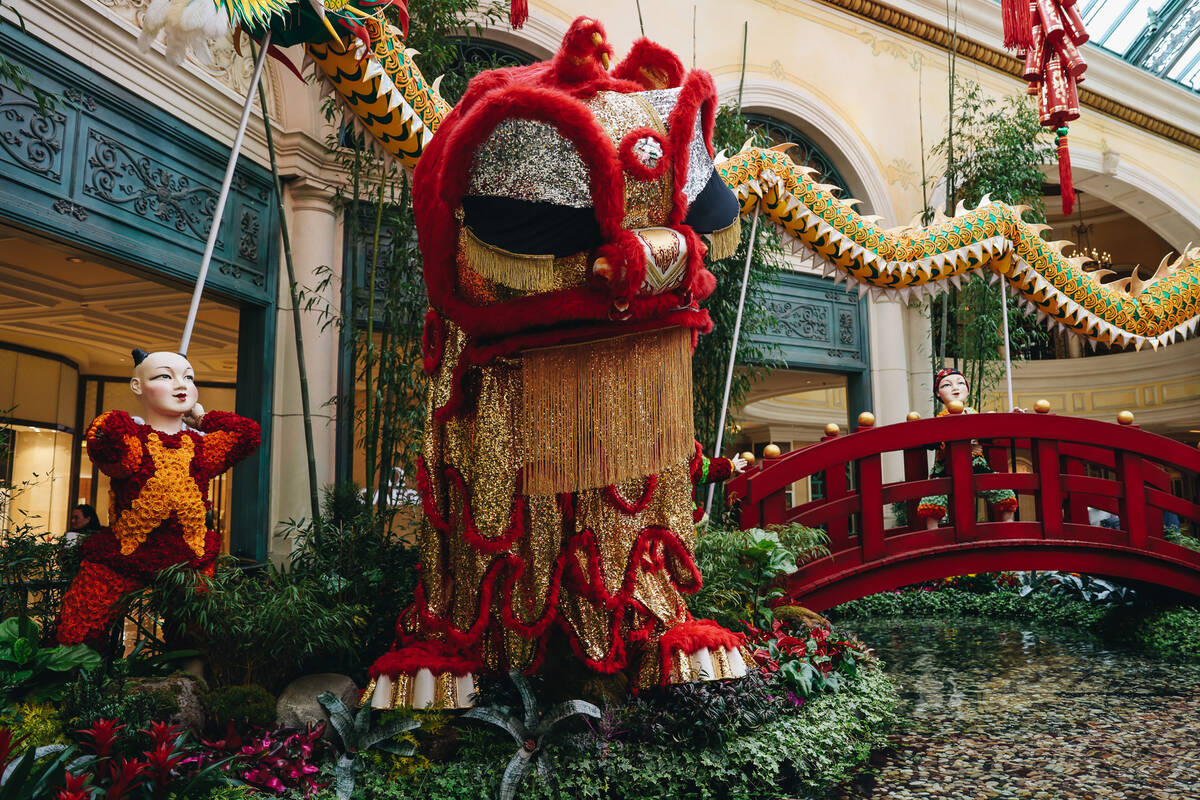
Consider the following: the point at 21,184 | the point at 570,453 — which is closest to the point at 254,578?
the point at 570,453

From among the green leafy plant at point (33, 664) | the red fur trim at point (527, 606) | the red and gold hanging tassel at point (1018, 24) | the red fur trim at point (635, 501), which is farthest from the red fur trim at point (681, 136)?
the red and gold hanging tassel at point (1018, 24)

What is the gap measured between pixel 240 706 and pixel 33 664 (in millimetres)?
551

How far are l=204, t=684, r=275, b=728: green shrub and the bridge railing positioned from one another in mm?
2461

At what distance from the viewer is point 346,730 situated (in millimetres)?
2338

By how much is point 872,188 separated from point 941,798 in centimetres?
712

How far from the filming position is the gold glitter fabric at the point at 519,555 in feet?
7.84

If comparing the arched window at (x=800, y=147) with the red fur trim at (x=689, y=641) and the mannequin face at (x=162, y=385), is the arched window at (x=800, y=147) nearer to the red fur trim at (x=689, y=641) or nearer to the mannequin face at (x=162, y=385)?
the red fur trim at (x=689, y=641)

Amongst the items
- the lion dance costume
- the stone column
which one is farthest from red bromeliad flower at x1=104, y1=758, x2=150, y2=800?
the stone column

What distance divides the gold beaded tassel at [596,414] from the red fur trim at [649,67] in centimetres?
84

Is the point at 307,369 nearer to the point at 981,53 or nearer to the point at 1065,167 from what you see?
the point at 1065,167

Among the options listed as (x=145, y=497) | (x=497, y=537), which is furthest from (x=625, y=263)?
(x=145, y=497)

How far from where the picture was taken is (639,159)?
7.02 feet

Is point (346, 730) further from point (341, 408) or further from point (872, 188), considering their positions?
point (872, 188)

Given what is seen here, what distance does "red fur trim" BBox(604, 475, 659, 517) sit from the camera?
8.06 feet
